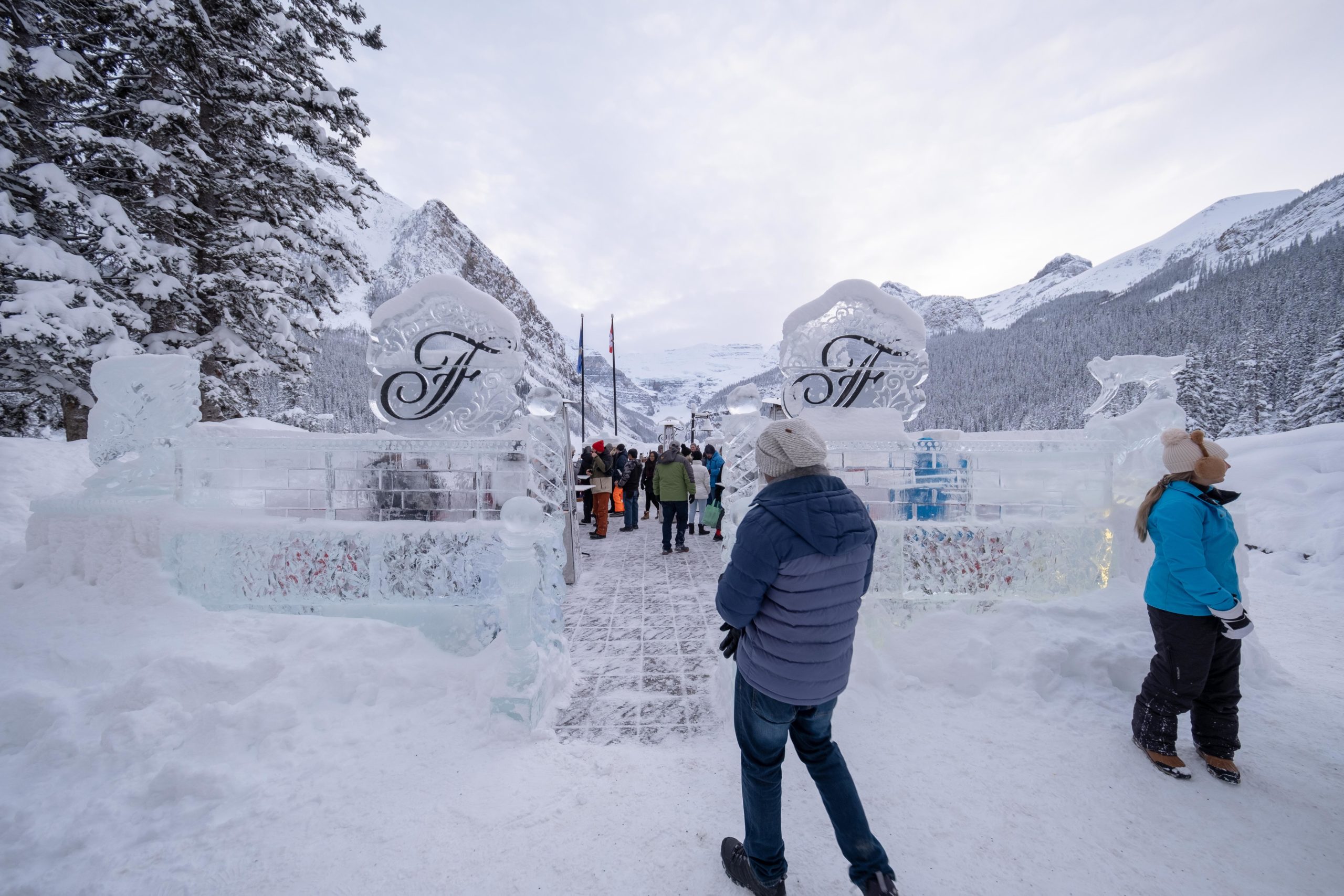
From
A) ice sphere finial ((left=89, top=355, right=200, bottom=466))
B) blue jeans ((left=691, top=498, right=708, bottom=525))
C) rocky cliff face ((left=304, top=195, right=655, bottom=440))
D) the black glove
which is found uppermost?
rocky cliff face ((left=304, top=195, right=655, bottom=440))

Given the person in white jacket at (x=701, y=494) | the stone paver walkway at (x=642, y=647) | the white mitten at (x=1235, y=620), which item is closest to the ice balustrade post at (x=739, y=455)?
the stone paver walkway at (x=642, y=647)

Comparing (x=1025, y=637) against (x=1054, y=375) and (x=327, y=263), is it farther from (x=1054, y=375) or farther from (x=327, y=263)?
(x=1054, y=375)

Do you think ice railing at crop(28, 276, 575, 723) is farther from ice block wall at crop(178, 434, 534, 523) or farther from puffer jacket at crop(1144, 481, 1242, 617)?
puffer jacket at crop(1144, 481, 1242, 617)

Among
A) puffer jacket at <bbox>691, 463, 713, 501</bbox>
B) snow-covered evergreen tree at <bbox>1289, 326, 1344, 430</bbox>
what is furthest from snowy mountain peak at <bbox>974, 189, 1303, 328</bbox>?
puffer jacket at <bbox>691, 463, 713, 501</bbox>

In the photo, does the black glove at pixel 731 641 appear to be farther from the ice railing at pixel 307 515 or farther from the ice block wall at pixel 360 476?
the ice block wall at pixel 360 476

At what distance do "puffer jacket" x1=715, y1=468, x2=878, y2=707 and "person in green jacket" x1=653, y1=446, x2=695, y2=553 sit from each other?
5750 mm

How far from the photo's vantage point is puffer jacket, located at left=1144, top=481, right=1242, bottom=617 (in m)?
2.39

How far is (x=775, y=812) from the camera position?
6.05 ft

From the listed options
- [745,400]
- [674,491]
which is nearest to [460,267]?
[674,491]

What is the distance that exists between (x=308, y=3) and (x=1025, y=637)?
14.3 meters

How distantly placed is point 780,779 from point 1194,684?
2290mm

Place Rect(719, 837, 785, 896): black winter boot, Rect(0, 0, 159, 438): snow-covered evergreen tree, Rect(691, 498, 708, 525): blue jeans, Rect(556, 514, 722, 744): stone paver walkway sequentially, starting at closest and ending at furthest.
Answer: Rect(719, 837, 785, 896): black winter boot → Rect(556, 514, 722, 744): stone paver walkway → Rect(0, 0, 159, 438): snow-covered evergreen tree → Rect(691, 498, 708, 525): blue jeans

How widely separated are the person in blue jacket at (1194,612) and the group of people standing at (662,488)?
11.0ft

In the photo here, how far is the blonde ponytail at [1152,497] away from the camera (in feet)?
8.32
